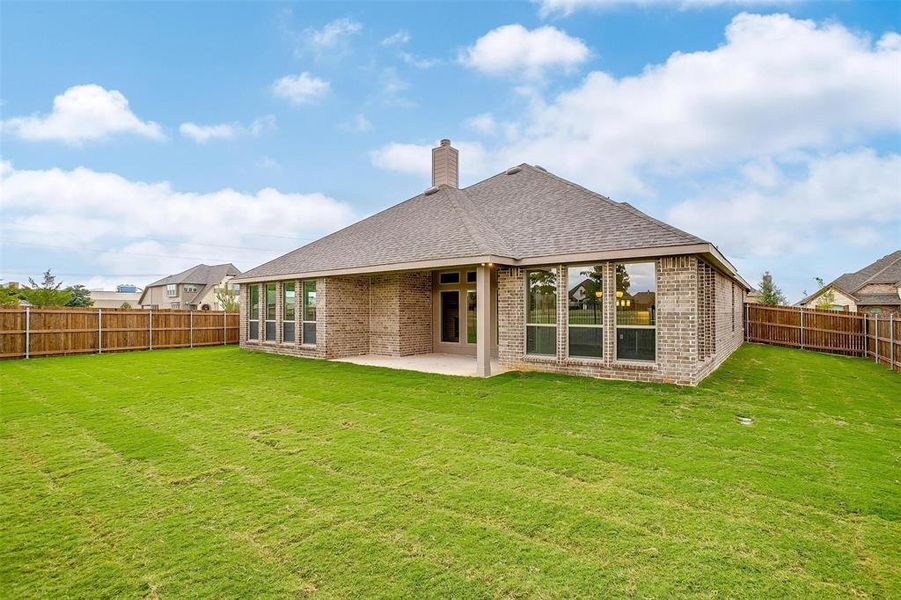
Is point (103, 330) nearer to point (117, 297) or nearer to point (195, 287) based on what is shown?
point (195, 287)

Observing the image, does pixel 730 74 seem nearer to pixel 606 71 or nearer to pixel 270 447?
pixel 606 71

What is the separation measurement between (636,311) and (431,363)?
5625 millimetres

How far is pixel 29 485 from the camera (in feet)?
13.2

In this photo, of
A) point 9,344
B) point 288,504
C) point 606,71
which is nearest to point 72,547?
point 288,504

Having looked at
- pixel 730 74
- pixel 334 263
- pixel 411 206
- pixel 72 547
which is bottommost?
pixel 72 547

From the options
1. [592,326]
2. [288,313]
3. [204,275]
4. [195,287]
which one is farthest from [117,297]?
[592,326]

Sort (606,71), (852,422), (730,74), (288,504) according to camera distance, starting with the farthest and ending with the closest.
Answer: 1. (606,71)
2. (730,74)
3. (852,422)
4. (288,504)

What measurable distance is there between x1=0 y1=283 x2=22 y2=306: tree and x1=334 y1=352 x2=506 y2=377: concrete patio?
21974 mm

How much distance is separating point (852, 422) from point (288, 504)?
7.66m

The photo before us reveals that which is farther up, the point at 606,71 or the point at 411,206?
the point at 606,71

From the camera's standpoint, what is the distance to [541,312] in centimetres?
1009

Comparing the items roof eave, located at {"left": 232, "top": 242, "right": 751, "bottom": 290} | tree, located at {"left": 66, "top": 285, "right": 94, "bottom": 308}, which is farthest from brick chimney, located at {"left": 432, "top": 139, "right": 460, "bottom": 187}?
tree, located at {"left": 66, "top": 285, "right": 94, "bottom": 308}

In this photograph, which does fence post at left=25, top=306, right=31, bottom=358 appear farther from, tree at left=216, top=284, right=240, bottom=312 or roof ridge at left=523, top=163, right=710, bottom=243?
tree at left=216, top=284, right=240, bottom=312

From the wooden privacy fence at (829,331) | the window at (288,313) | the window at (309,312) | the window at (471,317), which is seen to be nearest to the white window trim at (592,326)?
the window at (471,317)
